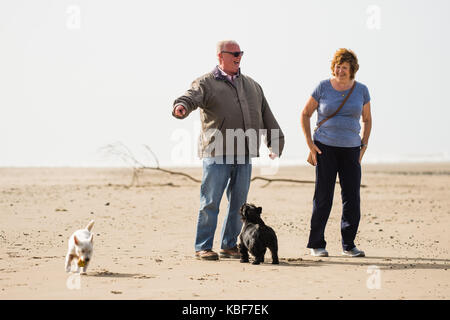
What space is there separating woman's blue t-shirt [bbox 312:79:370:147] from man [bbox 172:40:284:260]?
72cm

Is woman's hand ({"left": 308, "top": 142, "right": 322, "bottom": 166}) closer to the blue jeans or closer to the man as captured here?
the man

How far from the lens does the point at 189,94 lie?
7.13m

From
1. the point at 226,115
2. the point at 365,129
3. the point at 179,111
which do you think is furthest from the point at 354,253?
the point at 179,111

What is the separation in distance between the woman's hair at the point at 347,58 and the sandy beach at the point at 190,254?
Answer: 89.1 inches

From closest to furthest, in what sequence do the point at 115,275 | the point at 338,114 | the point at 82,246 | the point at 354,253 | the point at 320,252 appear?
1. the point at 82,246
2. the point at 115,275
3. the point at 338,114
4. the point at 320,252
5. the point at 354,253

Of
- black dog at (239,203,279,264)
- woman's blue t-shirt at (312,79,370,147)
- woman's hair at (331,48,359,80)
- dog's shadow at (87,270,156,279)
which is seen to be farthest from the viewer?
woman's blue t-shirt at (312,79,370,147)

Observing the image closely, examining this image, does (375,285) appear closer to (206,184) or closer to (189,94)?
(206,184)

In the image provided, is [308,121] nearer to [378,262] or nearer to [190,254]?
[378,262]

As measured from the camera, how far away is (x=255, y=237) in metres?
7.10

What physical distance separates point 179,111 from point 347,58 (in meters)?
2.06

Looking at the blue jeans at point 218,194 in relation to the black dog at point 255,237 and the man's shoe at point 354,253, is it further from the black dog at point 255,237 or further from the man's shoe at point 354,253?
the man's shoe at point 354,253

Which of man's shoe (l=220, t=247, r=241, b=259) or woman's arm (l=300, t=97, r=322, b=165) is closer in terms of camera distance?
woman's arm (l=300, t=97, r=322, b=165)

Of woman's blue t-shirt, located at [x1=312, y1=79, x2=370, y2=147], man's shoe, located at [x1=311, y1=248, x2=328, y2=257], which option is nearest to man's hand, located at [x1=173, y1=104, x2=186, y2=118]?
woman's blue t-shirt, located at [x1=312, y1=79, x2=370, y2=147]

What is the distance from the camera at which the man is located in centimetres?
728
